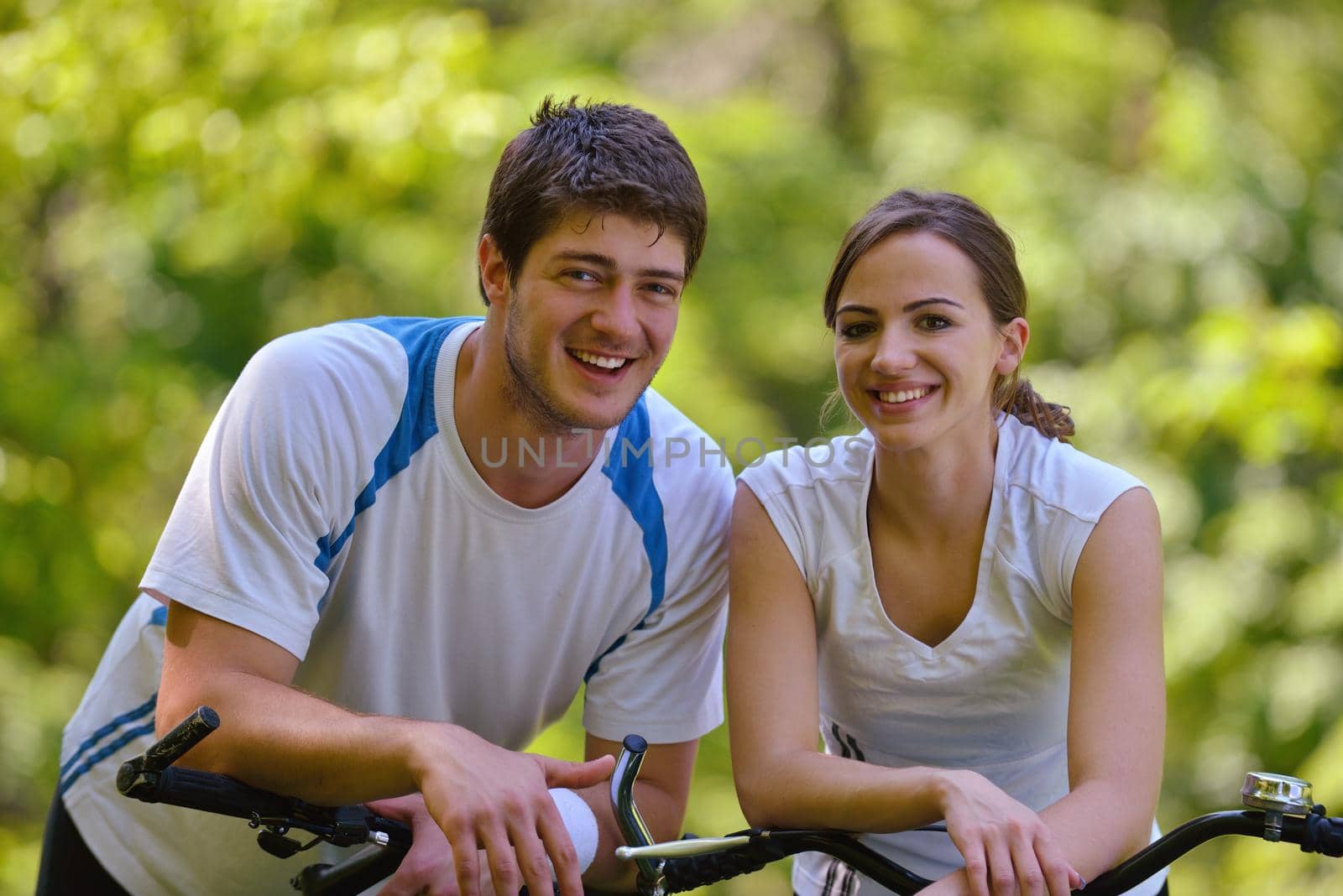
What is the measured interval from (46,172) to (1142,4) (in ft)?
18.6

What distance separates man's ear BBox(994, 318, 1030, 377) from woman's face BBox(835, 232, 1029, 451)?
81 millimetres

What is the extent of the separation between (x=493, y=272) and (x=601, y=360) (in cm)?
27

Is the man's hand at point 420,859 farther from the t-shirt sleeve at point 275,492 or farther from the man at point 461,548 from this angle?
the t-shirt sleeve at point 275,492

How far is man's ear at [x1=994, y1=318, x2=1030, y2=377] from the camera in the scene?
212 cm

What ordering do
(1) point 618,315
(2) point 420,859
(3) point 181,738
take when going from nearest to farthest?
(3) point 181,738 → (2) point 420,859 → (1) point 618,315

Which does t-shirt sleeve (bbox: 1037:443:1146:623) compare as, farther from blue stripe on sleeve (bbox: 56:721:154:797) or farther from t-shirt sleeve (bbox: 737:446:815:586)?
blue stripe on sleeve (bbox: 56:721:154:797)

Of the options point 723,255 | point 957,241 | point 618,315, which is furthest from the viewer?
point 723,255

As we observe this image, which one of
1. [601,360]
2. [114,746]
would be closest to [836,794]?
[601,360]

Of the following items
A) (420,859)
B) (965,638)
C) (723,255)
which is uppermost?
(723,255)

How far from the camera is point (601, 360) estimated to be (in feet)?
6.48

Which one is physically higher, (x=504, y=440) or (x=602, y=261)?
(x=602, y=261)

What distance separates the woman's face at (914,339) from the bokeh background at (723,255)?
2780 millimetres

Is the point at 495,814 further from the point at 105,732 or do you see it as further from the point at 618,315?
the point at 105,732

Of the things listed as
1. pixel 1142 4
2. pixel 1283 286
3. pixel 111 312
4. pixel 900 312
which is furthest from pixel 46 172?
pixel 1142 4
